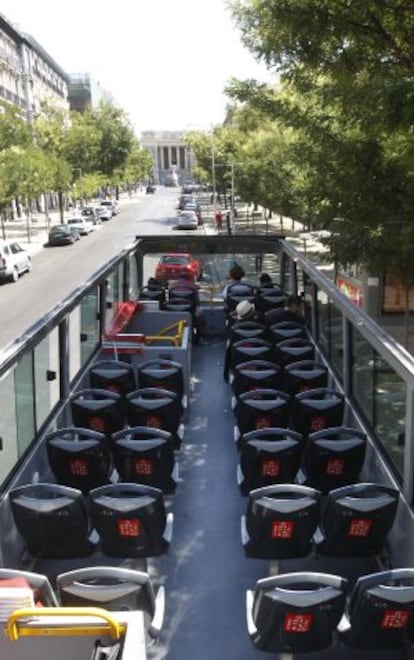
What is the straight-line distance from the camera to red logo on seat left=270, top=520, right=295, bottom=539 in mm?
4164

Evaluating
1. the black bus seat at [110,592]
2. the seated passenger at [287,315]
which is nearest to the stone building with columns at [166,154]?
the seated passenger at [287,315]

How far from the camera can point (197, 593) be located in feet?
15.6

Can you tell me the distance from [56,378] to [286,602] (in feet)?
13.5

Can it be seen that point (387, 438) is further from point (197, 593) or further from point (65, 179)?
point (65, 179)

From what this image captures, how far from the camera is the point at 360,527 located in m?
4.25

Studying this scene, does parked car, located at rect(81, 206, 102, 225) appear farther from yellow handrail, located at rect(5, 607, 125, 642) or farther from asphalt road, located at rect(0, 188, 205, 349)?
yellow handrail, located at rect(5, 607, 125, 642)

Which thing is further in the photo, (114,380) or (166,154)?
(166,154)

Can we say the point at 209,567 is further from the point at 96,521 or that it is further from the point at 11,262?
the point at 11,262

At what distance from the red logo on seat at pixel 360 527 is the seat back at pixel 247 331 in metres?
4.92

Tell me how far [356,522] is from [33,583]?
6.60 feet

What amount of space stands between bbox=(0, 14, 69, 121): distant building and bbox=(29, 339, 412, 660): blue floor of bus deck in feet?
201

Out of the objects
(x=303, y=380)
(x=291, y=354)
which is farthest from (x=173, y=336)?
(x=303, y=380)

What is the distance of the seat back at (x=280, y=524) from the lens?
4.15 metres

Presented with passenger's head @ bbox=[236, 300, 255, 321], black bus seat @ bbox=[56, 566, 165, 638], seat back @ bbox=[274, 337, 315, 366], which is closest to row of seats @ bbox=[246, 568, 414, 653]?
black bus seat @ bbox=[56, 566, 165, 638]
